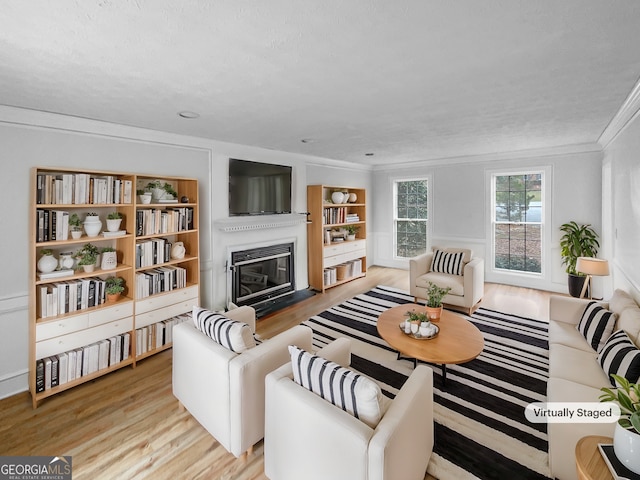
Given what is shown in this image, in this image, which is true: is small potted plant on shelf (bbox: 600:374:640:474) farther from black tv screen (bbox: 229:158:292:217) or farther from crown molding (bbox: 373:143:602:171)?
crown molding (bbox: 373:143:602:171)

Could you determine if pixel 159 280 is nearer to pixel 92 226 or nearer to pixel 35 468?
pixel 92 226

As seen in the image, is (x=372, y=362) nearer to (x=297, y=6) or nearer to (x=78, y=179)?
(x=297, y=6)

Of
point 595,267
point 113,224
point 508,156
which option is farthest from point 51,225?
point 508,156

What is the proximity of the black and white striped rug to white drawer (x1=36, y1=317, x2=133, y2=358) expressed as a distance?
1.96 metres

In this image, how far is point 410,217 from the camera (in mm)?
6926

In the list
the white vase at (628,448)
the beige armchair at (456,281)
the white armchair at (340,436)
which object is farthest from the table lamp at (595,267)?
the white armchair at (340,436)

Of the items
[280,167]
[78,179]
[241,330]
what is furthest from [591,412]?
[280,167]

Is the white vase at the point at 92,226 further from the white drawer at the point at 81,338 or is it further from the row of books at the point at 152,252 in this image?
the white drawer at the point at 81,338

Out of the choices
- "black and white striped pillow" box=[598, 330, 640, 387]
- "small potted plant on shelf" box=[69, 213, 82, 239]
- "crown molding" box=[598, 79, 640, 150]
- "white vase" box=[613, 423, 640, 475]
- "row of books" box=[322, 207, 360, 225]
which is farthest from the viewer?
"row of books" box=[322, 207, 360, 225]

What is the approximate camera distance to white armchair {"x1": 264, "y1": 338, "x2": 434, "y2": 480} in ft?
4.30

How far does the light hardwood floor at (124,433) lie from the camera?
6.11ft

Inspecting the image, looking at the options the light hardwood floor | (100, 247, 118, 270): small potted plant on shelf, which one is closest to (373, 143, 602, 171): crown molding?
(100, 247, 118, 270): small potted plant on shelf

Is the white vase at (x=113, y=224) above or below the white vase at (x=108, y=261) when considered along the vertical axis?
above

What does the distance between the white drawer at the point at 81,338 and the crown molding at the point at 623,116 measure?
4.67 meters
